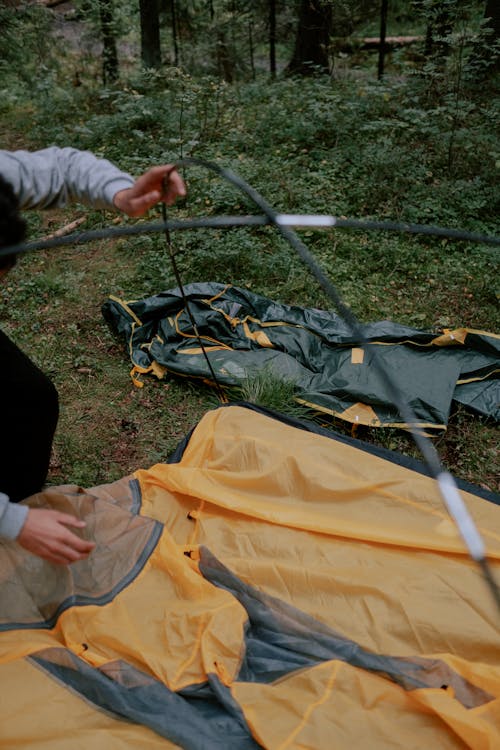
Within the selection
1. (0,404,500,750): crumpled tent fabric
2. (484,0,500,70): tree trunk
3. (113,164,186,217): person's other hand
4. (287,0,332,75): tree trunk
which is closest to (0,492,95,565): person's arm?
(0,404,500,750): crumpled tent fabric

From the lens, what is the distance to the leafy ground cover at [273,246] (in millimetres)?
2594

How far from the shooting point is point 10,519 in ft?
3.74

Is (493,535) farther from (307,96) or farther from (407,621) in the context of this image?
(307,96)

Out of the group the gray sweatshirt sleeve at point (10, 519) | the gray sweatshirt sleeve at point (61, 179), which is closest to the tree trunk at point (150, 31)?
the gray sweatshirt sleeve at point (61, 179)

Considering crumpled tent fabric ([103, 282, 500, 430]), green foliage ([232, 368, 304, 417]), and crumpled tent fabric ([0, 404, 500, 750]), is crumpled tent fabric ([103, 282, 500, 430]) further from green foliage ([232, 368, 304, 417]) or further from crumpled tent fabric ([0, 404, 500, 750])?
crumpled tent fabric ([0, 404, 500, 750])

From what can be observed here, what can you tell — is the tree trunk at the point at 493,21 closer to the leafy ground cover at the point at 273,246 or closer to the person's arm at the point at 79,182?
the leafy ground cover at the point at 273,246

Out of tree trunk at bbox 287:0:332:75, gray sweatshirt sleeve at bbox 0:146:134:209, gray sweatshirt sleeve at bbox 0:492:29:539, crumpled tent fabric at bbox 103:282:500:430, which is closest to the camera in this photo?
gray sweatshirt sleeve at bbox 0:492:29:539

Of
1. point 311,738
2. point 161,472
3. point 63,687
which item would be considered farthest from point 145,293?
point 311,738

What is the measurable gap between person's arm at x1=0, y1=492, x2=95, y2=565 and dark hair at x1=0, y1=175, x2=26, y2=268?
56cm

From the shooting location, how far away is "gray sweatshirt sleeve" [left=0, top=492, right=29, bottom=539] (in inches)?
44.8

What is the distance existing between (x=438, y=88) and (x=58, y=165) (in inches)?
186

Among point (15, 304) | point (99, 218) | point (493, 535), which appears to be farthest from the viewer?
point (99, 218)

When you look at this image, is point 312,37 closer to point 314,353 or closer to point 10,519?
point 314,353

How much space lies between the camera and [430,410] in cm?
247
